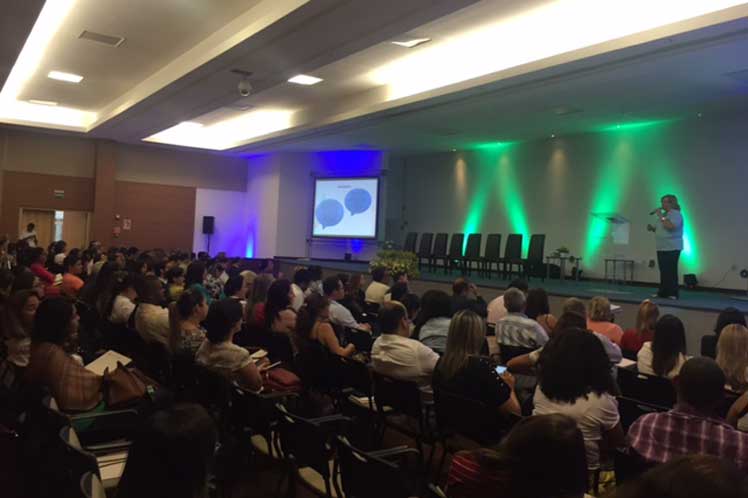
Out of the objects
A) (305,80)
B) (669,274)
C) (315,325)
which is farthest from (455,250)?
(315,325)

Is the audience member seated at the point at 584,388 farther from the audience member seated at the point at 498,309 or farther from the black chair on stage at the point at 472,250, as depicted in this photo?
the black chair on stage at the point at 472,250

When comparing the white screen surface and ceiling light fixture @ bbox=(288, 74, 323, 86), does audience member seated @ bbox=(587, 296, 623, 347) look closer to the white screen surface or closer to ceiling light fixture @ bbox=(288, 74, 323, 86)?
ceiling light fixture @ bbox=(288, 74, 323, 86)

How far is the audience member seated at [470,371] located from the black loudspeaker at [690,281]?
8.34m

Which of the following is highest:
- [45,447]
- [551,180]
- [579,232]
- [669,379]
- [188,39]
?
[188,39]

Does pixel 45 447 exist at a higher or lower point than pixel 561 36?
lower

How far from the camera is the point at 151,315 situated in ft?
14.6

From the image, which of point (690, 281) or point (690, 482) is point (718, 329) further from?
point (690, 281)

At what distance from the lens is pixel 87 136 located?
43.8 feet

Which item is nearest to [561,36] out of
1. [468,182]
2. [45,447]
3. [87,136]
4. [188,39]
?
[188,39]

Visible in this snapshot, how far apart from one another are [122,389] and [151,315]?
1.60 meters

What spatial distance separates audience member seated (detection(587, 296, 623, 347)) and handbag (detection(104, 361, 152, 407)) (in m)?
3.61

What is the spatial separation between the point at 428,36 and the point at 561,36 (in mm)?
1569

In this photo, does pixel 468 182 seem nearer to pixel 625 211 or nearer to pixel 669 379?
pixel 625 211

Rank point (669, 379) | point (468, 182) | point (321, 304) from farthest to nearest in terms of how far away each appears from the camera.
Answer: point (468, 182) → point (321, 304) → point (669, 379)
